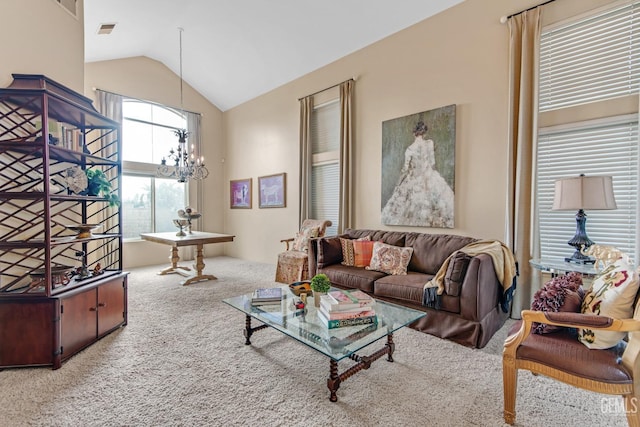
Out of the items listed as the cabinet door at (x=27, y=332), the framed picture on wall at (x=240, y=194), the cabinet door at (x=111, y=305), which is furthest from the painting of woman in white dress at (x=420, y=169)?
the cabinet door at (x=27, y=332)

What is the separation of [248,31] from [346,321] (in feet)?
15.3

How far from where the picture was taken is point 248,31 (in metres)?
4.59

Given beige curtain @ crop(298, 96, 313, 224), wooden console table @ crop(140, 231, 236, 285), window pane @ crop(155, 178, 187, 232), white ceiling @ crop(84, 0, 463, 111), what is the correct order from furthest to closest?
window pane @ crop(155, 178, 187, 232)
beige curtain @ crop(298, 96, 313, 224)
wooden console table @ crop(140, 231, 236, 285)
white ceiling @ crop(84, 0, 463, 111)

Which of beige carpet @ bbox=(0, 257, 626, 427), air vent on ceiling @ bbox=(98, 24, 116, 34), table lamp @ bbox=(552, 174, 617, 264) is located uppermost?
air vent on ceiling @ bbox=(98, 24, 116, 34)

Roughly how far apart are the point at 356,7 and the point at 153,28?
340 cm

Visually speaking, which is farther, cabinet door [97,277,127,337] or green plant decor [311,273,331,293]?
cabinet door [97,277,127,337]

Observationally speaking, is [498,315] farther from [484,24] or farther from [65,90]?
[65,90]

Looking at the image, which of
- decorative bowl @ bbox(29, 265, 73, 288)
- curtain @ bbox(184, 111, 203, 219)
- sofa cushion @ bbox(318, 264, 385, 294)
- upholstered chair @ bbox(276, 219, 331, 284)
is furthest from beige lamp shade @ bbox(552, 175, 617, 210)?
curtain @ bbox(184, 111, 203, 219)

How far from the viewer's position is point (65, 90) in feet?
8.17

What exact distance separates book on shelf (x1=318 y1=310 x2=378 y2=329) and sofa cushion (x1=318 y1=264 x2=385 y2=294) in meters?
1.13

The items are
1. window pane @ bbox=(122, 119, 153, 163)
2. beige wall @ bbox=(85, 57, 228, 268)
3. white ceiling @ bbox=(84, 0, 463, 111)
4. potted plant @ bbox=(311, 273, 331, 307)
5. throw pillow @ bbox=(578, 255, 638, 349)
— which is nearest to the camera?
→ throw pillow @ bbox=(578, 255, 638, 349)

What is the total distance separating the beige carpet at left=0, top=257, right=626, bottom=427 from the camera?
1639 millimetres

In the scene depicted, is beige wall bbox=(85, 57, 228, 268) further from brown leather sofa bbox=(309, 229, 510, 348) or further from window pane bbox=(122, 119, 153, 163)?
brown leather sofa bbox=(309, 229, 510, 348)

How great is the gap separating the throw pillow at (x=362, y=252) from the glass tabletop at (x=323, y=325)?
115cm
